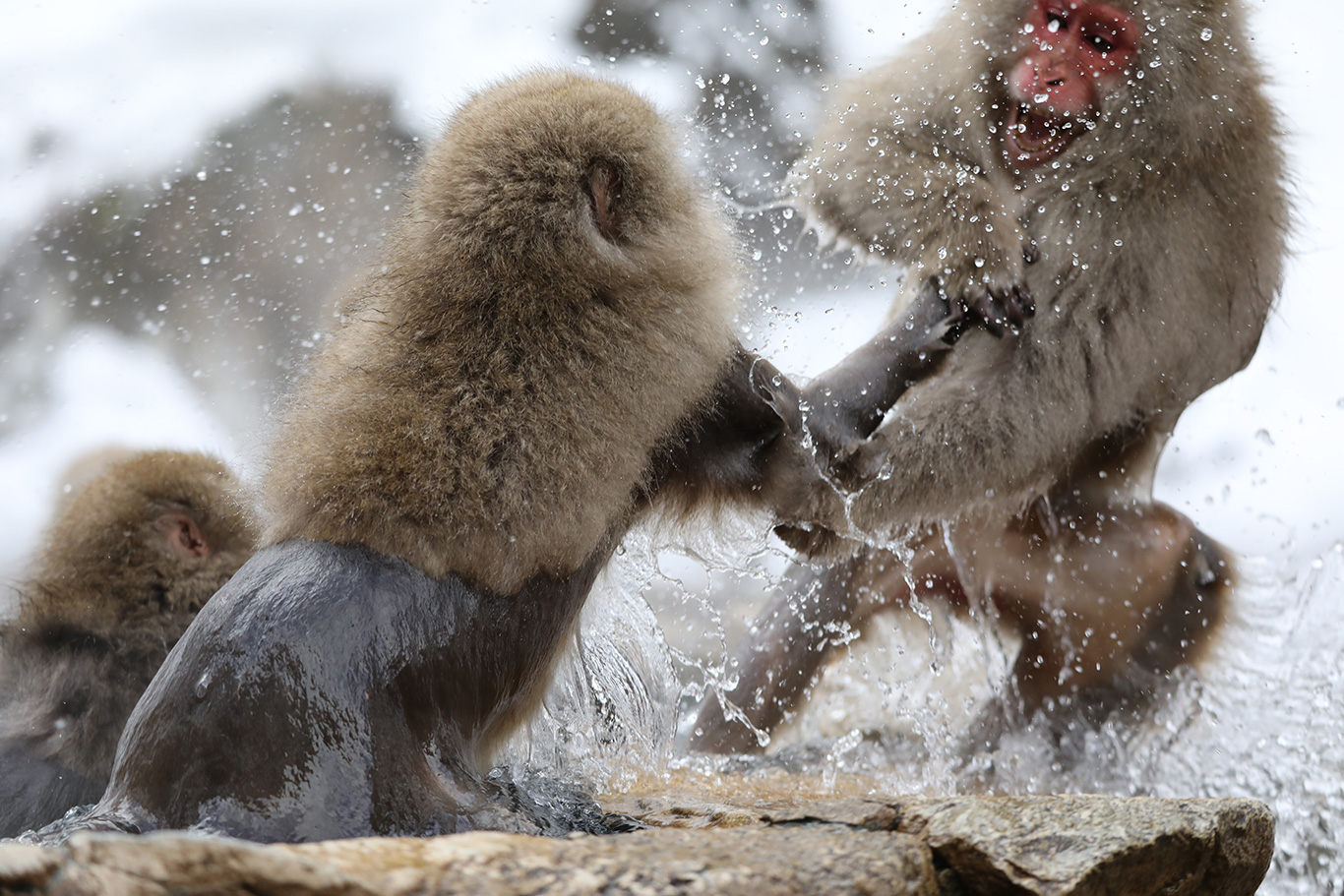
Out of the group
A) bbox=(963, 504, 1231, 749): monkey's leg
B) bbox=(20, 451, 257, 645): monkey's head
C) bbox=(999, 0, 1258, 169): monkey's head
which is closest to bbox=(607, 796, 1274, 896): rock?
bbox=(20, 451, 257, 645): monkey's head

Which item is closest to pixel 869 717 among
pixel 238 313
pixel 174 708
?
pixel 174 708

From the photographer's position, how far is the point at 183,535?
2.37 metres

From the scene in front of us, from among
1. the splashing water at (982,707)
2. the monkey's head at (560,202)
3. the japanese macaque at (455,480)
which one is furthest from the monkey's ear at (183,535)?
the monkey's head at (560,202)

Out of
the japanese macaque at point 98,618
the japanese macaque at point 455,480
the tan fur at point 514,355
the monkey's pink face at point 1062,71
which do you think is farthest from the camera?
the monkey's pink face at point 1062,71

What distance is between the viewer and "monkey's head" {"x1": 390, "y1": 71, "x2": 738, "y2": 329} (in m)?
1.71

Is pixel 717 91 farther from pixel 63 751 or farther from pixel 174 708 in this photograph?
pixel 174 708

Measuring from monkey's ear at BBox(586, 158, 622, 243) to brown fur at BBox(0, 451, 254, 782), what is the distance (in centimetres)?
97

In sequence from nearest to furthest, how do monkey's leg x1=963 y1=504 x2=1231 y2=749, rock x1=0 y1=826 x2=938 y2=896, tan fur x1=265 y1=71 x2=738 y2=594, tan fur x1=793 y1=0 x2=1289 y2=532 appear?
rock x1=0 y1=826 x2=938 y2=896 < tan fur x1=265 y1=71 x2=738 y2=594 < tan fur x1=793 y1=0 x2=1289 y2=532 < monkey's leg x1=963 y1=504 x2=1231 y2=749

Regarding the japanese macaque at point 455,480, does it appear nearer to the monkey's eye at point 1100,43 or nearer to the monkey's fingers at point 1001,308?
the monkey's fingers at point 1001,308

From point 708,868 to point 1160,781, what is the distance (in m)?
2.25

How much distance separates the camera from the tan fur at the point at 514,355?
158 centimetres

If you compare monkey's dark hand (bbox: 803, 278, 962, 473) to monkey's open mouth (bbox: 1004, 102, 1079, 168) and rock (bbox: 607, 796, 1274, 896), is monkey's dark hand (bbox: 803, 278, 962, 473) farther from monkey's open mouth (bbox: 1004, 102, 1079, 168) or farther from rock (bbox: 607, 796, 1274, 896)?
rock (bbox: 607, 796, 1274, 896)

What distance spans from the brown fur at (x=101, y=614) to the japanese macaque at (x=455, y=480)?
671 mm

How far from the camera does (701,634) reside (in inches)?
174
